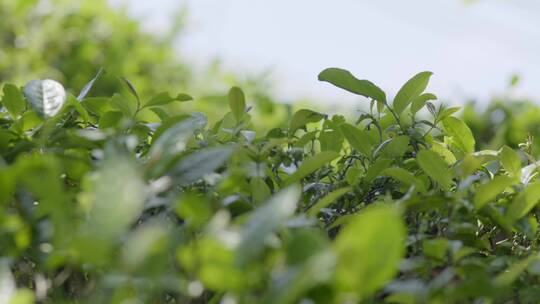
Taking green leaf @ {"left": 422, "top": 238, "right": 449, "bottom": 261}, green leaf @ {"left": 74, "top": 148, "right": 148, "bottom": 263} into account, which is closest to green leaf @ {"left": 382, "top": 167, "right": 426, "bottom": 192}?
green leaf @ {"left": 422, "top": 238, "right": 449, "bottom": 261}

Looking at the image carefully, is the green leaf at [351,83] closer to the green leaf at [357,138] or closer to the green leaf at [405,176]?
the green leaf at [357,138]

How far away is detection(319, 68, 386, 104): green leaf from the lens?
58.2 inches

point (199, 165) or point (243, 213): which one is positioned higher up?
point (199, 165)

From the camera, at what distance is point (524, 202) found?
117cm

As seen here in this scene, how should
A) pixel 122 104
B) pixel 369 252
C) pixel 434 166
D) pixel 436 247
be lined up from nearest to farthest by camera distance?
pixel 369 252 < pixel 436 247 < pixel 434 166 < pixel 122 104

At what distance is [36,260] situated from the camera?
1097mm

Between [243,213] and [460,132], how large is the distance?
59cm

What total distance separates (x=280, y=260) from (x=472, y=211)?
17.3 inches

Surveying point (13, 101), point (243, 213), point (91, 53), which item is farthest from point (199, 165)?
point (91, 53)

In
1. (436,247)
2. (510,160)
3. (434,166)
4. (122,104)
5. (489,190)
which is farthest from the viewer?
(122,104)

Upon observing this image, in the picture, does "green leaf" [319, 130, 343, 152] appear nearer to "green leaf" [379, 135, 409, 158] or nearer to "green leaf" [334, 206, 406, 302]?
"green leaf" [379, 135, 409, 158]

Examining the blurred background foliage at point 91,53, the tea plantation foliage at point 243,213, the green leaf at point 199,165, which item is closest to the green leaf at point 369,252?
the tea plantation foliage at point 243,213

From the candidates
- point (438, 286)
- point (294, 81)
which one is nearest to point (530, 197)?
point (438, 286)

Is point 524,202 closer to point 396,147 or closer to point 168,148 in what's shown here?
point 396,147
